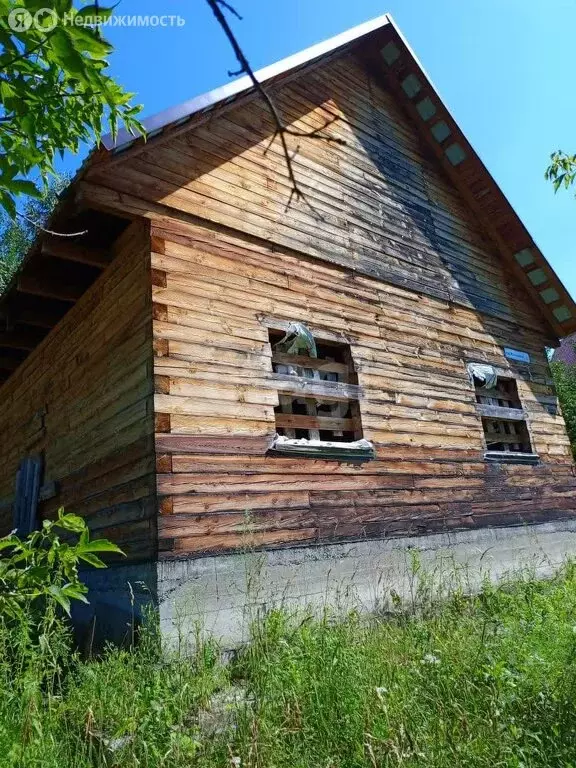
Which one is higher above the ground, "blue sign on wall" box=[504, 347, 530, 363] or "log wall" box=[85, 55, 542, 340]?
"log wall" box=[85, 55, 542, 340]

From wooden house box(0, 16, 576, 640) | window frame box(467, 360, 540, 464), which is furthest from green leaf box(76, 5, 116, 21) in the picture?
window frame box(467, 360, 540, 464)

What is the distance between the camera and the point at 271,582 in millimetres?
5246

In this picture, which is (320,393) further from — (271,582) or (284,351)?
(271,582)

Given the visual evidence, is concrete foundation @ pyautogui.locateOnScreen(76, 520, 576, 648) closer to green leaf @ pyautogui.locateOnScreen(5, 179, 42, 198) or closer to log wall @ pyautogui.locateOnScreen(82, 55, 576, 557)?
log wall @ pyautogui.locateOnScreen(82, 55, 576, 557)

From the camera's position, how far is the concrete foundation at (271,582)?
4656 mm

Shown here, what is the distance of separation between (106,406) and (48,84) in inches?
176

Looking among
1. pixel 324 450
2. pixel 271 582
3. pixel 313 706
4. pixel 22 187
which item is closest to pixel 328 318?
pixel 324 450

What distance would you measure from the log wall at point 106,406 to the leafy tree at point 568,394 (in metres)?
18.5

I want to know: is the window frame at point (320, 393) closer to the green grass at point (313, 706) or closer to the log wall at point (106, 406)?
the log wall at point (106, 406)

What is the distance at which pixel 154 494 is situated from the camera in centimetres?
492

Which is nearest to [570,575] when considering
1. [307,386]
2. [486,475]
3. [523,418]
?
[486,475]

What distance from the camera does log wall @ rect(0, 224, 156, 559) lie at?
17.4 feet

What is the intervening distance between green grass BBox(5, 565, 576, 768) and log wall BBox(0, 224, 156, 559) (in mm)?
1361

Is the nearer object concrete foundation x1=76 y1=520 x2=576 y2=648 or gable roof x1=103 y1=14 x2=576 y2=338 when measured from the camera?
concrete foundation x1=76 y1=520 x2=576 y2=648
